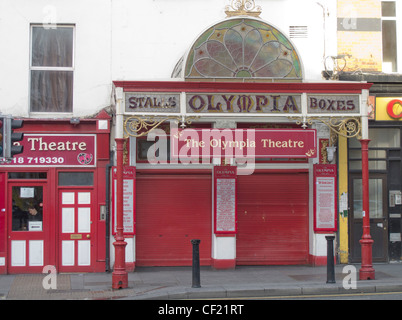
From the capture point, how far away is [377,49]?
15797mm

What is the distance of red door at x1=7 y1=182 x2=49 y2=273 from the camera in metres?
14.3

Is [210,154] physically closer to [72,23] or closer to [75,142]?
[75,142]

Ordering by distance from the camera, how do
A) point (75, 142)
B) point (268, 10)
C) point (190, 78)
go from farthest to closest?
point (268, 10) < point (75, 142) < point (190, 78)

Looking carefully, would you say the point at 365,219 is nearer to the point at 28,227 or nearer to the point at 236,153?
the point at 236,153

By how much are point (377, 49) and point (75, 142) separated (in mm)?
8392

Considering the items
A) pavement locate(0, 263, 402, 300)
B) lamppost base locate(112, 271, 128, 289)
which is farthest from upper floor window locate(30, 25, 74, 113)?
lamppost base locate(112, 271, 128, 289)

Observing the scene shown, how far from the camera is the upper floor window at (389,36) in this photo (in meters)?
16.0

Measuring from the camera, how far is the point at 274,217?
50.5 ft

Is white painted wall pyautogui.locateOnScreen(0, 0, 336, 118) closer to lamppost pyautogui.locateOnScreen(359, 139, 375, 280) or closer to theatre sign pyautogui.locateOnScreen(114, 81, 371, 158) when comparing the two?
theatre sign pyautogui.locateOnScreen(114, 81, 371, 158)

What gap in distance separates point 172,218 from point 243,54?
185 inches

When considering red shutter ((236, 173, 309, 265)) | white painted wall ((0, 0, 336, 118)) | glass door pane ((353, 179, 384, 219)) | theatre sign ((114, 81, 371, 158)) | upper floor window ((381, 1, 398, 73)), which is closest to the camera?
theatre sign ((114, 81, 371, 158))

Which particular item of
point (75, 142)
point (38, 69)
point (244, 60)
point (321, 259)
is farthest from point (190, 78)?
point (321, 259)

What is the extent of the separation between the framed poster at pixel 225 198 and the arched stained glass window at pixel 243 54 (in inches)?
110

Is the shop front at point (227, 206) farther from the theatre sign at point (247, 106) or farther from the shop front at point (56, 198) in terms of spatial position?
the theatre sign at point (247, 106)
